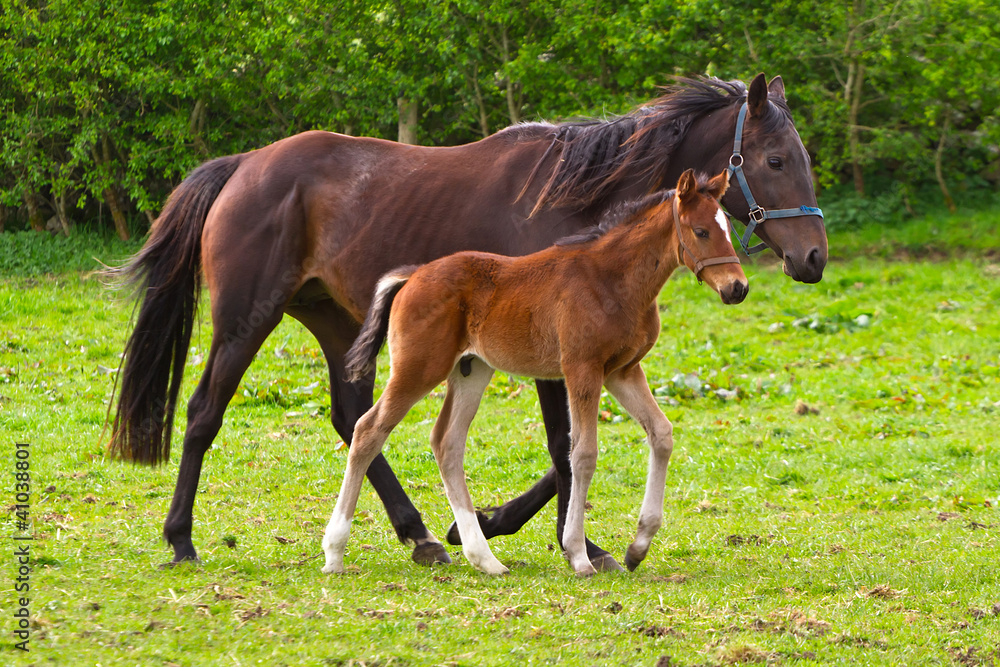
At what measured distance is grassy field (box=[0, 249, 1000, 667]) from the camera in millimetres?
3738

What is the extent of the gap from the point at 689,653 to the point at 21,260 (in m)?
14.0

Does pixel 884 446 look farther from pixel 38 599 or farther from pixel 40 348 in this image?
pixel 40 348

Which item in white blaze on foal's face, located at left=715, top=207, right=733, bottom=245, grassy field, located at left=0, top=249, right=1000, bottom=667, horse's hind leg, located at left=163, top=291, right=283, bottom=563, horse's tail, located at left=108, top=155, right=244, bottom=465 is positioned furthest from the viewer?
horse's tail, located at left=108, top=155, right=244, bottom=465

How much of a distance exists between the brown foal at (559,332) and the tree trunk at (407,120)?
38.2ft

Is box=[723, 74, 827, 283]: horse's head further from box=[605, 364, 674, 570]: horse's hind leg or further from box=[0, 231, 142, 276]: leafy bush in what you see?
box=[0, 231, 142, 276]: leafy bush

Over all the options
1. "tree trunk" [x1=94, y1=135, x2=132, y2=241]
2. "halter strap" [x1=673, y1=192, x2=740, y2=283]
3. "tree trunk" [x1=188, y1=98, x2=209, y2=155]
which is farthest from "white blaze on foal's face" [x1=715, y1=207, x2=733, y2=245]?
"tree trunk" [x1=94, y1=135, x2=132, y2=241]

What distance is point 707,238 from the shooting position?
170 inches

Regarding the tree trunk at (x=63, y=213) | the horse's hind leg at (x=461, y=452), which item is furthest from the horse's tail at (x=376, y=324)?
the tree trunk at (x=63, y=213)

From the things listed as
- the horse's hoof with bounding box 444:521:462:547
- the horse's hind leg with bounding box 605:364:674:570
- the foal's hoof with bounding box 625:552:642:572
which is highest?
the horse's hind leg with bounding box 605:364:674:570

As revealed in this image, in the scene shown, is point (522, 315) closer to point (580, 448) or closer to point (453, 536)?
point (580, 448)

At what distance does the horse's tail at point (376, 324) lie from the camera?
190 inches

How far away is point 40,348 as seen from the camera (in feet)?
35.5

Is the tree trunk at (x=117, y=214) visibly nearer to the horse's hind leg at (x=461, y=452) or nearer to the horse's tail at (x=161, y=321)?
the horse's tail at (x=161, y=321)

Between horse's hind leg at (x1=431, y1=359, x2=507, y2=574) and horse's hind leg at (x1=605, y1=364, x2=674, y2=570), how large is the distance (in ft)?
2.04
